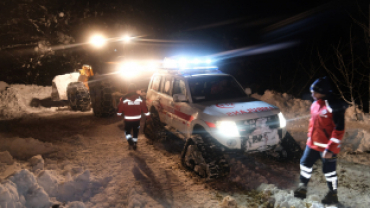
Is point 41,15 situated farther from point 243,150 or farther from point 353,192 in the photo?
point 353,192

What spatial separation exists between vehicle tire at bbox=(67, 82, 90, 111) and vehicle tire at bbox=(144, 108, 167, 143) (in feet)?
15.6

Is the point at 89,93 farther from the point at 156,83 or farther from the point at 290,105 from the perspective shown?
the point at 290,105

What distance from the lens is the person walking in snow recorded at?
3.48 m

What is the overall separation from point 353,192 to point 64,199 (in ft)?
15.3

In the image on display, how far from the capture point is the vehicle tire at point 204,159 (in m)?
4.70

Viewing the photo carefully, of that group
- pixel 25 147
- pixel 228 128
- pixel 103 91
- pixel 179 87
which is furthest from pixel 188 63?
pixel 25 147

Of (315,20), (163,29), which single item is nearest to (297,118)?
(315,20)

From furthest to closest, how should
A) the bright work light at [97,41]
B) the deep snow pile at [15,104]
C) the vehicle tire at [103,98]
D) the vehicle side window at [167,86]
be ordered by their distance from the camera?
the bright work light at [97,41] → the deep snow pile at [15,104] → the vehicle tire at [103,98] → the vehicle side window at [167,86]

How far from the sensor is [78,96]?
10.8m

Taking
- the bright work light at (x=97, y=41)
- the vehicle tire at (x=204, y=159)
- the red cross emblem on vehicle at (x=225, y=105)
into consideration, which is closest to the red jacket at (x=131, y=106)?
the vehicle tire at (x=204, y=159)

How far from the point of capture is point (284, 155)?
5.41m

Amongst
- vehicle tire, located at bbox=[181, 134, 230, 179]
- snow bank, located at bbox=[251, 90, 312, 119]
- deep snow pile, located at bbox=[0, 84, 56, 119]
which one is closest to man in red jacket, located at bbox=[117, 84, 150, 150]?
vehicle tire, located at bbox=[181, 134, 230, 179]

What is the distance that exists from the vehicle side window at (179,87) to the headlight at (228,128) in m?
1.51

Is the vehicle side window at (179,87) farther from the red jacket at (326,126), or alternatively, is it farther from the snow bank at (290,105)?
the snow bank at (290,105)
